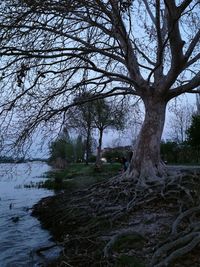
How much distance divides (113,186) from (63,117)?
3.62 meters

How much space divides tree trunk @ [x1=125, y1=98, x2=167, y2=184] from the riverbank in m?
0.89

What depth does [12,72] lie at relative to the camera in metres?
14.4

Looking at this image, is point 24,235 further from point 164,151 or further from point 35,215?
point 164,151

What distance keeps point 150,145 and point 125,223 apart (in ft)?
17.3

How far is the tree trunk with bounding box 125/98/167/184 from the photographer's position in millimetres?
15992

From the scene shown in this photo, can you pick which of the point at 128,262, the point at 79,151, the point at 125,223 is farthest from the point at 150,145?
the point at 79,151

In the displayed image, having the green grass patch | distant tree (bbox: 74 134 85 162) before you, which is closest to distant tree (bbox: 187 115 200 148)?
the green grass patch

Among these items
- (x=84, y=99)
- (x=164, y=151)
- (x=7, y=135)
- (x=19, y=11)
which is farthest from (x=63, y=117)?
(x=164, y=151)

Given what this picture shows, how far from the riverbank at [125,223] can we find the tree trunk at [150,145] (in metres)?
0.89

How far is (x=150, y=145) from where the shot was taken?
642 inches

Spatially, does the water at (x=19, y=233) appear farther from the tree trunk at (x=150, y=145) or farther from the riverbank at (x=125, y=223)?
the tree trunk at (x=150, y=145)

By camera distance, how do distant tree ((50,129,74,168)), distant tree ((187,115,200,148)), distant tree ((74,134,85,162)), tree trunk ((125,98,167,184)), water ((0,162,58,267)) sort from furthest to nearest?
distant tree ((74,134,85,162))
distant tree ((187,115,200,148))
distant tree ((50,129,74,168))
tree trunk ((125,98,167,184))
water ((0,162,58,267))

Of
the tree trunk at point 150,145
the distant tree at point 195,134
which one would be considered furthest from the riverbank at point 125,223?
the distant tree at point 195,134

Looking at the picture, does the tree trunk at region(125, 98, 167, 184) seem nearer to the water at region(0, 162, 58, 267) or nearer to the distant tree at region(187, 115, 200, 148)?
the water at region(0, 162, 58, 267)
